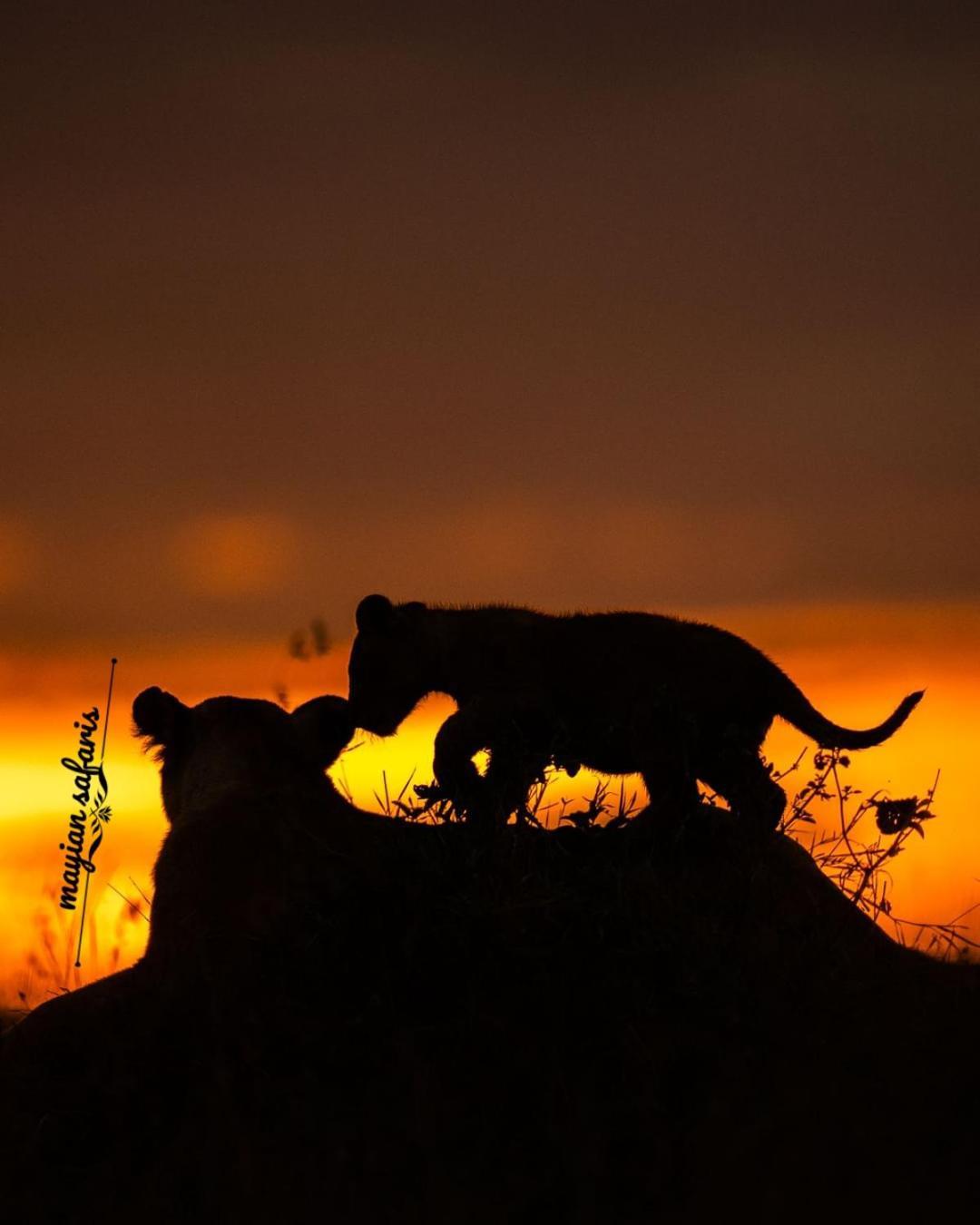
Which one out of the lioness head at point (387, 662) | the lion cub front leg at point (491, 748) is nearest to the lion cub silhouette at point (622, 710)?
the lion cub front leg at point (491, 748)

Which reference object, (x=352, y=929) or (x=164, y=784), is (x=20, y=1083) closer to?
(x=352, y=929)

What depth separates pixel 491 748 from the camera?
335 inches

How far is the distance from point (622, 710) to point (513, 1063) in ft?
8.21

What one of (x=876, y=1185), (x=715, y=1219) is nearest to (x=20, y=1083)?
(x=715, y=1219)

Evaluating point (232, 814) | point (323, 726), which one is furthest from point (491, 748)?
point (232, 814)

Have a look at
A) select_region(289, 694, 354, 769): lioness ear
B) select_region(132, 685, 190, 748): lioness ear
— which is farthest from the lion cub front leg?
select_region(132, 685, 190, 748): lioness ear

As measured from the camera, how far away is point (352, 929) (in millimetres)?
6949

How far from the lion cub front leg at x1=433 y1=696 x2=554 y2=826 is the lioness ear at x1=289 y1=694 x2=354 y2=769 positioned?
1.52 ft

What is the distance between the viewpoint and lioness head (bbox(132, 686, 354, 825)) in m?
8.08

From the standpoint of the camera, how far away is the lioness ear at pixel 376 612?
930 cm

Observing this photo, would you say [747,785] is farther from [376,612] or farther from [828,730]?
[376,612]

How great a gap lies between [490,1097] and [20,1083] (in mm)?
1906

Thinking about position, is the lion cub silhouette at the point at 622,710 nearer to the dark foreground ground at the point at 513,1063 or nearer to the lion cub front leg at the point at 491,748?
the lion cub front leg at the point at 491,748

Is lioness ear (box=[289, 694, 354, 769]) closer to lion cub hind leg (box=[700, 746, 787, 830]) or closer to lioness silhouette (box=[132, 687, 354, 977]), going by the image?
lioness silhouette (box=[132, 687, 354, 977])
